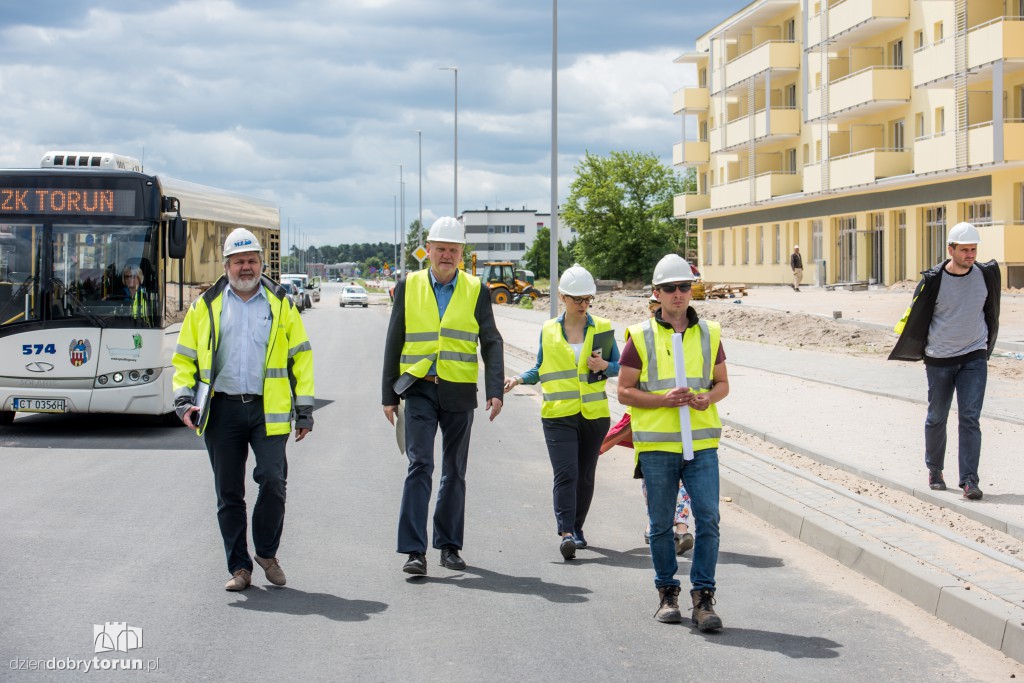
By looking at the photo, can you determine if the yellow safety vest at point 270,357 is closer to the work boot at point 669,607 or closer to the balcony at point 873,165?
the work boot at point 669,607

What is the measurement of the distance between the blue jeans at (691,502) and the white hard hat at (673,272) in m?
0.82

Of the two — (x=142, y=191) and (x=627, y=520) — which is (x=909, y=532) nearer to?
(x=627, y=520)

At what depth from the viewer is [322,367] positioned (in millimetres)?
23406

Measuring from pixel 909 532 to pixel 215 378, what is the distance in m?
4.18

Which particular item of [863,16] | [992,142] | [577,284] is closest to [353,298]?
[863,16]

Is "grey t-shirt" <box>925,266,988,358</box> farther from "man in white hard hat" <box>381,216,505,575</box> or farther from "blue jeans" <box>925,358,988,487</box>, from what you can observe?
"man in white hard hat" <box>381,216,505,575</box>

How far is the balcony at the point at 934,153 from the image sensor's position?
3766cm

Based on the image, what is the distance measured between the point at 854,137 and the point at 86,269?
129 ft

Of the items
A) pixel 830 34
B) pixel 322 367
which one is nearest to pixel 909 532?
pixel 322 367

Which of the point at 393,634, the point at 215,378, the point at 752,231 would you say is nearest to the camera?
the point at 393,634

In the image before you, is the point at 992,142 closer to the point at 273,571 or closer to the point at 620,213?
the point at 273,571

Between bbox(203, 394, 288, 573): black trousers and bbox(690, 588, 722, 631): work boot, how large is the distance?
2266 millimetres

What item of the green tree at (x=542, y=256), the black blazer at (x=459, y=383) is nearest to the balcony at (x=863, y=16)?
the black blazer at (x=459, y=383)

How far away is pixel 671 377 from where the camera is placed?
18.9ft
